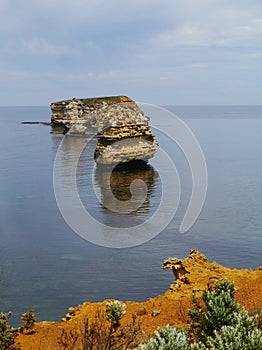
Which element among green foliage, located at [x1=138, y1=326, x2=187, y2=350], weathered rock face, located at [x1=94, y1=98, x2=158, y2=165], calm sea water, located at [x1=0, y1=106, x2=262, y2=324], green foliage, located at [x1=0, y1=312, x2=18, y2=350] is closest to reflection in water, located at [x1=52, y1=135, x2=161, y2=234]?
calm sea water, located at [x1=0, y1=106, x2=262, y2=324]

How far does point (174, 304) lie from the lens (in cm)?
1917

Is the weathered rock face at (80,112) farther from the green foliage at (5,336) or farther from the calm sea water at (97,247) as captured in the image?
the green foliage at (5,336)

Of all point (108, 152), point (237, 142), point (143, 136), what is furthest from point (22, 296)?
point (237, 142)

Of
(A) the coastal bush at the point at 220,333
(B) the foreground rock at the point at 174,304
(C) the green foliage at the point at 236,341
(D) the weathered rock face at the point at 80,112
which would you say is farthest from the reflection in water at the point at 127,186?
(D) the weathered rock face at the point at 80,112

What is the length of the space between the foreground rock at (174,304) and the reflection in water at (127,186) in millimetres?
22752

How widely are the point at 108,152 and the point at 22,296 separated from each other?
144 ft

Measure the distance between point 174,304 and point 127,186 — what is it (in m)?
40.7

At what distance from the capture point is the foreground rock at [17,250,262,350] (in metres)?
16.9

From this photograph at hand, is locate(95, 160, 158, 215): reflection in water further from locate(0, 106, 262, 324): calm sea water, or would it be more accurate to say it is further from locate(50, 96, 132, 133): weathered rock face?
locate(50, 96, 132, 133): weathered rock face

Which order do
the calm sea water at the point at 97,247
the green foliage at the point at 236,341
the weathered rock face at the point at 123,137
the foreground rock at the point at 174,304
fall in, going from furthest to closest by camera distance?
the weathered rock face at the point at 123,137
the calm sea water at the point at 97,247
the foreground rock at the point at 174,304
the green foliage at the point at 236,341

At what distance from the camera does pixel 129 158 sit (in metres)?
70.1

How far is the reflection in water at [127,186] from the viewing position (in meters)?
47.8

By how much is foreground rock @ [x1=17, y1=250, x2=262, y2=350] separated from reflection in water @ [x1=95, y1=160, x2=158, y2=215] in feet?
74.6

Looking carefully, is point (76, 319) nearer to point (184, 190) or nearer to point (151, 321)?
point (151, 321)
